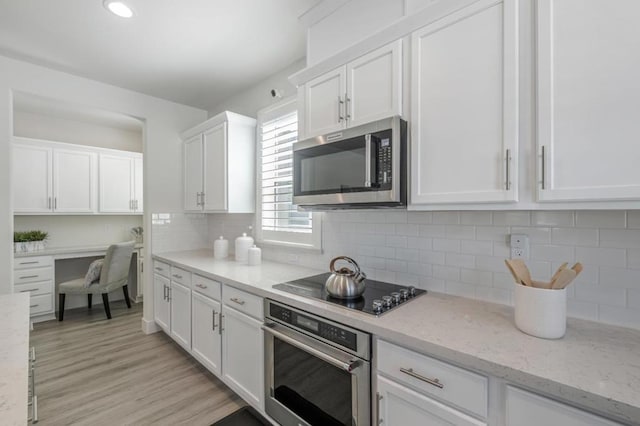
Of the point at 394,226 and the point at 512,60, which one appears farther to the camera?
the point at 394,226

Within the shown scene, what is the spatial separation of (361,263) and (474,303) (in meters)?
0.75

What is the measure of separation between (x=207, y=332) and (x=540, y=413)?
83.6 inches

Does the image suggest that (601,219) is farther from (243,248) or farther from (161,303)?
(161,303)

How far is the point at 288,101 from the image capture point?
2.52 metres

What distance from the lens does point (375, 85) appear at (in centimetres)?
158

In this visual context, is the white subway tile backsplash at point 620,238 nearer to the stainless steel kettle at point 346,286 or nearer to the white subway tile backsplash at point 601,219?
the white subway tile backsplash at point 601,219

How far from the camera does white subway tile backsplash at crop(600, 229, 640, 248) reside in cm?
115

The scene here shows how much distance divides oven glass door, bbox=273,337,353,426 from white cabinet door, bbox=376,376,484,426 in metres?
0.17

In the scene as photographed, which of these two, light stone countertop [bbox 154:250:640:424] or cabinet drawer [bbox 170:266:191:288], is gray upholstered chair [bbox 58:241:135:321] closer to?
cabinet drawer [bbox 170:266:191:288]

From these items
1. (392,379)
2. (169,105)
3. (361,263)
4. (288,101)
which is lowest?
(392,379)

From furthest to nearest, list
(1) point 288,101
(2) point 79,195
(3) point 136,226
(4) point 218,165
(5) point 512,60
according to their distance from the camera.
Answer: (3) point 136,226, (2) point 79,195, (4) point 218,165, (1) point 288,101, (5) point 512,60

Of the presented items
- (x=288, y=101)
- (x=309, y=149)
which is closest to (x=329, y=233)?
(x=309, y=149)

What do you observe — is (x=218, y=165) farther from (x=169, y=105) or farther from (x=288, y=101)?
(x=169, y=105)

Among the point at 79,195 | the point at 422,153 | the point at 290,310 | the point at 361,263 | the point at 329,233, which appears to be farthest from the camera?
the point at 79,195
